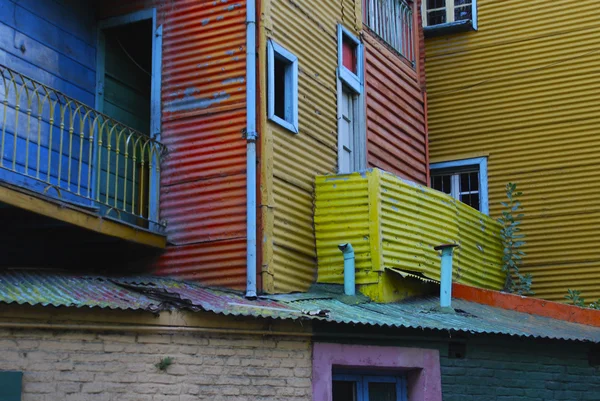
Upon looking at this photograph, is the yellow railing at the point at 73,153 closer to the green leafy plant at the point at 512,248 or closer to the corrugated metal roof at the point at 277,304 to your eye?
the corrugated metal roof at the point at 277,304

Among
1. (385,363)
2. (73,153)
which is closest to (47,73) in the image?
(73,153)

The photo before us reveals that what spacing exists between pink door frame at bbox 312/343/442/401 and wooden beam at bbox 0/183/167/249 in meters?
2.53

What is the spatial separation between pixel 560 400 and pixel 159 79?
21.4ft

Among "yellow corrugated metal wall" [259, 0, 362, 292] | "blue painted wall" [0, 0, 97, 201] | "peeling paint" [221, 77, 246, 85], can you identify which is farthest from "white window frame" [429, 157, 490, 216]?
"blue painted wall" [0, 0, 97, 201]

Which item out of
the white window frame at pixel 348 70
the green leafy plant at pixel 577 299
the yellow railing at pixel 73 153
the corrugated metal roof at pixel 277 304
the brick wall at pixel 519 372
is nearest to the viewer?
the corrugated metal roof at pixel 277 304

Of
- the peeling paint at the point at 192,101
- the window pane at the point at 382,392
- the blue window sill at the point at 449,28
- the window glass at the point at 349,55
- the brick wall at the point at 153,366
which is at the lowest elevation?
the window pane at the point at 382,392

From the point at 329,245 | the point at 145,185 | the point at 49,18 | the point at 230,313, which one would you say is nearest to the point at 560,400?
the point at 329,245

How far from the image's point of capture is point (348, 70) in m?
13.8

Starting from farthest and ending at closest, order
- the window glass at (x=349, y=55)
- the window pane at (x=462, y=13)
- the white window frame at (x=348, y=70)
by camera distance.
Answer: the window pane at (x=462, y=13) < the window glass at (x=349, y=55) < the white window frame at (x=348, y=70)

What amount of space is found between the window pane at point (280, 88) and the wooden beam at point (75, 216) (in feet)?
7.32

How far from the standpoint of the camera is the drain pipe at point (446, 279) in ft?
39.4

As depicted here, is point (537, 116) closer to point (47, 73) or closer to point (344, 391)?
point (344, 391)

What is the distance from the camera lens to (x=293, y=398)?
394 inches

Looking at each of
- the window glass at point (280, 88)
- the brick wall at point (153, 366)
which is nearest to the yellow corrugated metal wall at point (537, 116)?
the window glass at point (280, 88)
